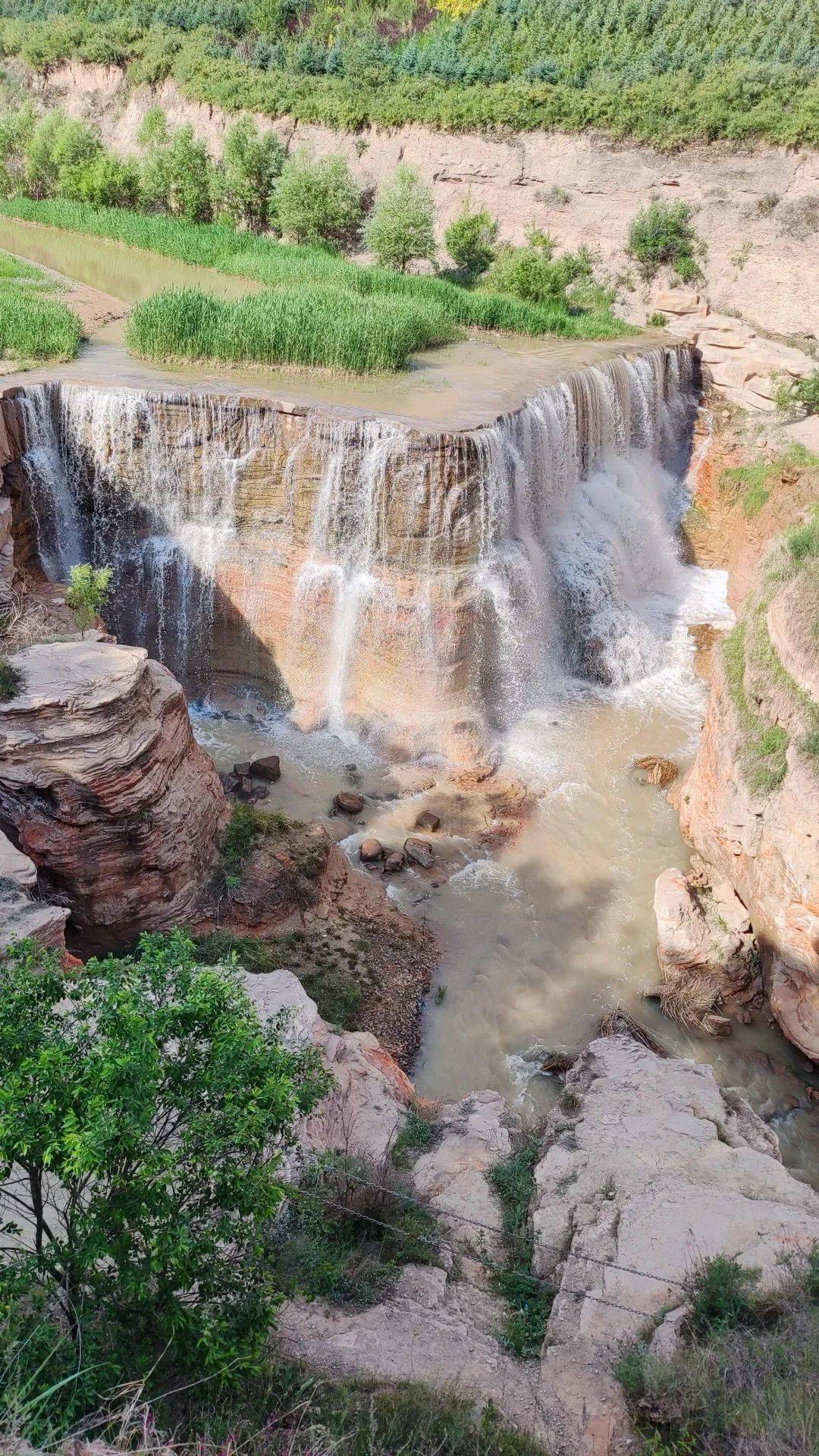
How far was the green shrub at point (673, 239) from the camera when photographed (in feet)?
71.7

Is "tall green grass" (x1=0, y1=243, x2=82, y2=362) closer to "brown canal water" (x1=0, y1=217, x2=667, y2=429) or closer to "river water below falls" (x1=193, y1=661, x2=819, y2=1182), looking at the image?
"brown canal water" (x1=0, y1=217, x2=667, y2=429)

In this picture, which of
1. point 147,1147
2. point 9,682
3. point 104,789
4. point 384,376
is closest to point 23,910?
point 104,789

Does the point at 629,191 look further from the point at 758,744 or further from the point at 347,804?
the point at 347,804

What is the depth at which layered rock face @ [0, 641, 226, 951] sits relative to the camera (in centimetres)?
818

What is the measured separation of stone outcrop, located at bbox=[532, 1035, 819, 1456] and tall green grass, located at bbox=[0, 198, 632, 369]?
12.7 metres

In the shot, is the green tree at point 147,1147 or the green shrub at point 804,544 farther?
the green shrub at point 804,544

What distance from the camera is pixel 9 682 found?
27.6 feet

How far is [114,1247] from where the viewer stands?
339 centimetres

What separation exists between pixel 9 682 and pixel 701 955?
7.24 meters

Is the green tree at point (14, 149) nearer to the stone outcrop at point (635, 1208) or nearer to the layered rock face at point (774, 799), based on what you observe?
the layered rock face at point (774, 799)

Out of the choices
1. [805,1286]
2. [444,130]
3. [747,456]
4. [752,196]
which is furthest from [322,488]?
[444,130]

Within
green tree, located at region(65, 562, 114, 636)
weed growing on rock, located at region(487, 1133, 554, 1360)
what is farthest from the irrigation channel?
weed growing on rock, located at region(487, 1133, 554, 1360)

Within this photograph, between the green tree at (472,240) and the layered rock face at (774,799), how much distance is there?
15930 mm

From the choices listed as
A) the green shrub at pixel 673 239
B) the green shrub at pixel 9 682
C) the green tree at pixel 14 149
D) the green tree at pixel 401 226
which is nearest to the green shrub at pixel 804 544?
the green shrub at pixel 9 682
